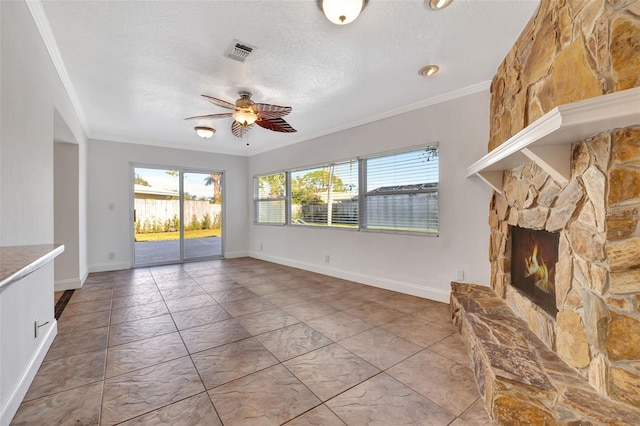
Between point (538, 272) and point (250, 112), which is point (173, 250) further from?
point (538, 272)

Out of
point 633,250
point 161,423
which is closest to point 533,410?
point 633,250

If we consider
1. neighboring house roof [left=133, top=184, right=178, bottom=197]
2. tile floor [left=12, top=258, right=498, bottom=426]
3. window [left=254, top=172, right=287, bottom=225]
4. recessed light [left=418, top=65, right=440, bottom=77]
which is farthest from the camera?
window [left=254, top=172, right=287, bottom=225]

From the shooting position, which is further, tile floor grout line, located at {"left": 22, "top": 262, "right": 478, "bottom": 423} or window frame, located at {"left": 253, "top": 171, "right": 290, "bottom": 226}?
window frame, located at {"left": 253, "top": 171, "right": 290, "bottom": 226}

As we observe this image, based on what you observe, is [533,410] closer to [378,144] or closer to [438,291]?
[438,291]

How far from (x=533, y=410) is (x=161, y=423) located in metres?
2.01

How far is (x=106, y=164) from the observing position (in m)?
5.30

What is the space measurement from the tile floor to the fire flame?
83 centimetres

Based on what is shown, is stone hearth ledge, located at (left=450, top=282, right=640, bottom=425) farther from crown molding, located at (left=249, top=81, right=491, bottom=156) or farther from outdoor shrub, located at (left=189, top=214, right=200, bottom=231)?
outdoor shrub, located at (left=189, top=214, right=200, bottom=231)

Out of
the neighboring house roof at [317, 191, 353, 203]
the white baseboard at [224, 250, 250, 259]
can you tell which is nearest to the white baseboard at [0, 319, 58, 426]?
the neighboring house roof at [317, 191, 353, 203]

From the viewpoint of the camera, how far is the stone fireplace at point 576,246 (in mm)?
1319

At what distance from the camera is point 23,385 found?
175 centimetres

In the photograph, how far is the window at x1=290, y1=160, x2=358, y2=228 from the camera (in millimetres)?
4598

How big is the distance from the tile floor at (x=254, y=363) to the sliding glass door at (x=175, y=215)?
7.17 feet

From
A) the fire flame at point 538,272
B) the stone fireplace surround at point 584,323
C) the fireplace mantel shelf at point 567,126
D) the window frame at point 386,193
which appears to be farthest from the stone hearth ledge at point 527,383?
the window frame at point 386,193
